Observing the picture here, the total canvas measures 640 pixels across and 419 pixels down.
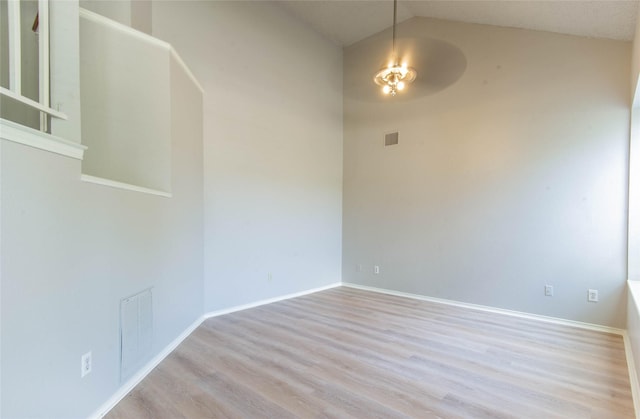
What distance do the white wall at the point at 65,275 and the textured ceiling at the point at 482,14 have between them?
367 centimetres

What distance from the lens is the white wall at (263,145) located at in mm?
3658

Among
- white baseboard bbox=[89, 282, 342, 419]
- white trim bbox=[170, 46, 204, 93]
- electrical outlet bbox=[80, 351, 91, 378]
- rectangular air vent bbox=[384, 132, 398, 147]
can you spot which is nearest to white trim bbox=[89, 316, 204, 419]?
white baseboard bbox=[89, 282, 342, 419]

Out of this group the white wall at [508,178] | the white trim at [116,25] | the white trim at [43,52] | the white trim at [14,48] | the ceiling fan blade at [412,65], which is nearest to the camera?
the white trim at [14,48]

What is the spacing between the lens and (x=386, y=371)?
2.37m

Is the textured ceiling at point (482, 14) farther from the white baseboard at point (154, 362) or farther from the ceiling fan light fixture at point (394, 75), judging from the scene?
the white baseboard at point (154, 362)

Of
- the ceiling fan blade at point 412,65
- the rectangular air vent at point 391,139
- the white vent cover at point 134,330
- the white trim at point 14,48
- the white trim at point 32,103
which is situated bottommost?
the white vent cover at point 134,330

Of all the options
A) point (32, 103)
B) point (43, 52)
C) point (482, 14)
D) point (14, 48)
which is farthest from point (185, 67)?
point (482, 14)

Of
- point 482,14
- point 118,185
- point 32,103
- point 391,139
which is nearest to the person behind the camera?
point 32,103

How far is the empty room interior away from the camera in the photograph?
5.52ft

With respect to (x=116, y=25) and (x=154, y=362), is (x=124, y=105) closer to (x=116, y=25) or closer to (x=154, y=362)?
(x=116, y=25)

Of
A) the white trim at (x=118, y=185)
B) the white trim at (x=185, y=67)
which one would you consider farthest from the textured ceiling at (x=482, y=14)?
the white trim at (x=118, y=185)

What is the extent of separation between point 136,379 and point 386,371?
184 centimetres

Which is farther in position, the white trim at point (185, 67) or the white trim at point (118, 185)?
the white trim at point (185, 67)

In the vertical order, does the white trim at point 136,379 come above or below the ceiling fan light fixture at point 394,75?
below
